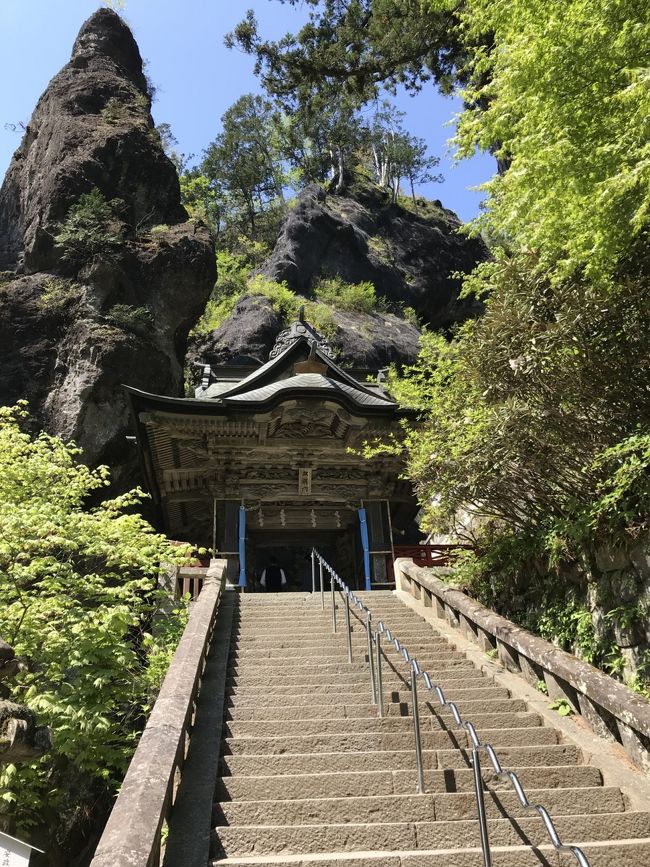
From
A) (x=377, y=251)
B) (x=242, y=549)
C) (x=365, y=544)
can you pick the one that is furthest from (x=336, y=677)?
(x=377, y=251)

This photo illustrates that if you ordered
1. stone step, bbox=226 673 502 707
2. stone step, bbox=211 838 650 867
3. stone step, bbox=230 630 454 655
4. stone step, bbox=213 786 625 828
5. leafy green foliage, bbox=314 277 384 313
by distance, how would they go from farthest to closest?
leafy green foliage, bbox=314 277 384 313 → stone step, bbox=230 630 454 655 → stone step, bbox=226 673 502 707 → stone step, bbox=213 786 625 828 → stone step, bbox=211 838 650 867

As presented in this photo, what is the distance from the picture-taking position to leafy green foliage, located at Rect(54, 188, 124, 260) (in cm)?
1852

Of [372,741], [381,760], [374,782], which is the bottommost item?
[374,782]

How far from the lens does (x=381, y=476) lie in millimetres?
13422

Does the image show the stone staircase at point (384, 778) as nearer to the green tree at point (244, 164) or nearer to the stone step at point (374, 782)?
the stone step at point (374, 782)

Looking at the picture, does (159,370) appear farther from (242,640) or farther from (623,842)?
(623,842)

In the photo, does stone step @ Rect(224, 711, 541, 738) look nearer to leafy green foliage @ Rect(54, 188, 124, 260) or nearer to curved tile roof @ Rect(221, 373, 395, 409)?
curved tile roof @ Rect(221, 373, 395, 409)

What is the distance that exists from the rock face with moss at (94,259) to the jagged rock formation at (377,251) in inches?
325

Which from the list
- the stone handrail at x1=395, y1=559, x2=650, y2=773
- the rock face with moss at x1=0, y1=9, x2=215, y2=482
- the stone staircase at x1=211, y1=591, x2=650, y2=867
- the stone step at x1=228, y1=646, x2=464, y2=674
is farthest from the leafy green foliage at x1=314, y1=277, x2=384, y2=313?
the stone staircase at x1=211, y1=591, x2=650, y2=867

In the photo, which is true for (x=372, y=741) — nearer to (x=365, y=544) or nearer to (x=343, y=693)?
(x=343, y=693)

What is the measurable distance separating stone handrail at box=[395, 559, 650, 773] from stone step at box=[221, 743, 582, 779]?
0.39 m

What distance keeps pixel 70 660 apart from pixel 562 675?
15.6 ft

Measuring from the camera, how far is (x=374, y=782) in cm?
388

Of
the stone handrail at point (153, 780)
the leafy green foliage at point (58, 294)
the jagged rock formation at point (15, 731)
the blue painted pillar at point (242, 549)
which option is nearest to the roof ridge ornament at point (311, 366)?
the blue painted pillar at point (242, 549)
